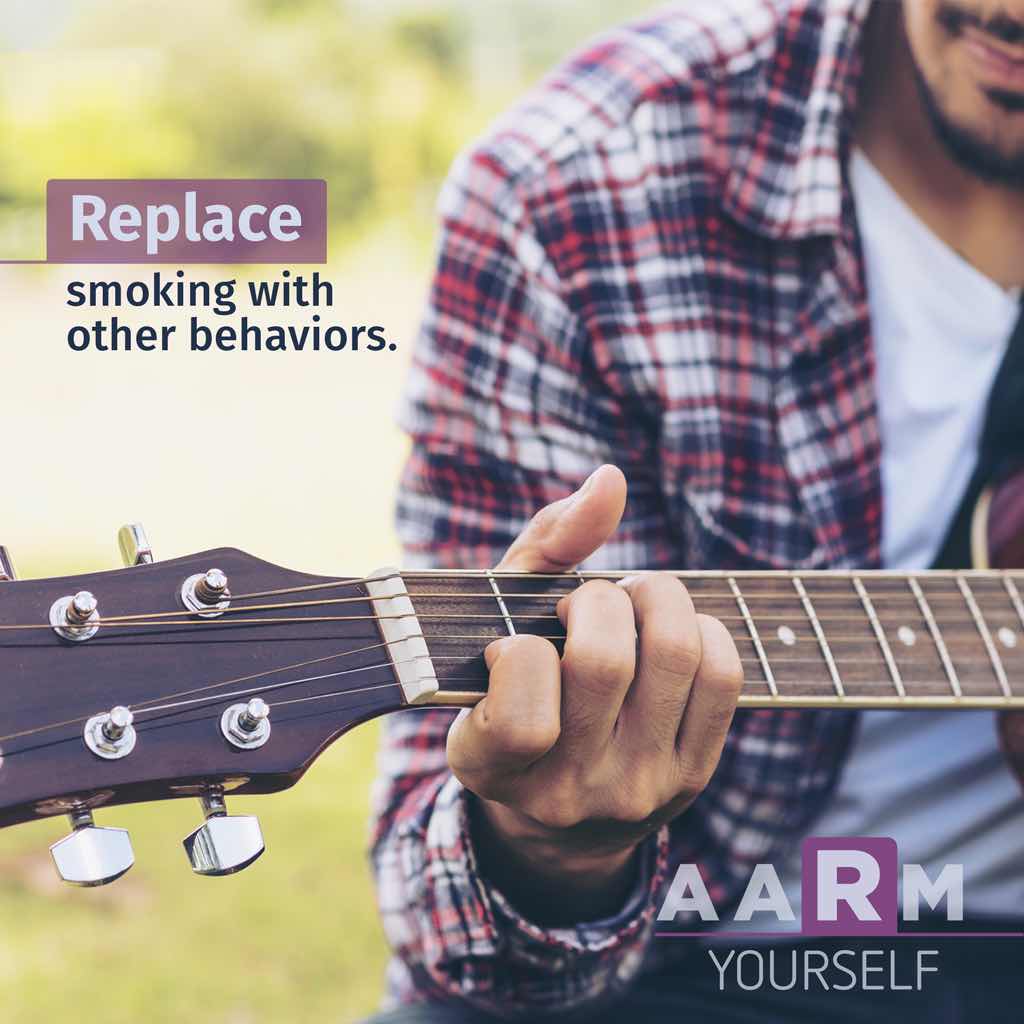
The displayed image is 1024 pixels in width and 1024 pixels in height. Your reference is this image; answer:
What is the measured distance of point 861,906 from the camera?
88 cm

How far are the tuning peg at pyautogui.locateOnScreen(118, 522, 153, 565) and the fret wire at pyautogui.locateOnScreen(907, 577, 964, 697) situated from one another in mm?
449

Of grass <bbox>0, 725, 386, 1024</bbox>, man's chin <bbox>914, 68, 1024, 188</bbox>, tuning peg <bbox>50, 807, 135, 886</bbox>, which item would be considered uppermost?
man's chin <bbox>914, 68, 1024, 188</bbox>

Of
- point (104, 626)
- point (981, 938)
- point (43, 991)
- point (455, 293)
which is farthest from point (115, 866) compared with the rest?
point (43, 991)

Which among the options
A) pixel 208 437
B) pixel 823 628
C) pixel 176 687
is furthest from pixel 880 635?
pixel 208 437

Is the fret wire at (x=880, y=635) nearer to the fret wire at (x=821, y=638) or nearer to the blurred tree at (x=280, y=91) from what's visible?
the fret wire at (x=821, y=638)

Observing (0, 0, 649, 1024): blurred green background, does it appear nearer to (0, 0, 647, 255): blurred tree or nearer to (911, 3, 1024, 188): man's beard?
(0, 0, 647, 255): blurred tree

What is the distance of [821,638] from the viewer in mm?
728

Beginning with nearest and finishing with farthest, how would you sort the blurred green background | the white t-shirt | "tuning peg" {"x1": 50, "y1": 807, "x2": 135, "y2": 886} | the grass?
1. "tuning peg" {"x1": 50, "y1": 807, "x2": 135, "y2": 886}
2. the white t-shirt
3. the blurred green background
4. the grass

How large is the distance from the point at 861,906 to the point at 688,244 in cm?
→ 45

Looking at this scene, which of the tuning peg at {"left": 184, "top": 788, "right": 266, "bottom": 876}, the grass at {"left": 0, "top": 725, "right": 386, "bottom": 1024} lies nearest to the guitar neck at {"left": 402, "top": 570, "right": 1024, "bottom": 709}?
the tuning peg at {"left": 184, "top": 788, "right": 266, "bottom": 876}

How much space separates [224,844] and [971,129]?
72cm

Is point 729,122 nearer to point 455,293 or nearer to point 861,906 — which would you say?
point 455,293

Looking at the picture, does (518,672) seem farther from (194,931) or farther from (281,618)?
(194,931)

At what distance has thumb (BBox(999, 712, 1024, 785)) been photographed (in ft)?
2.89
